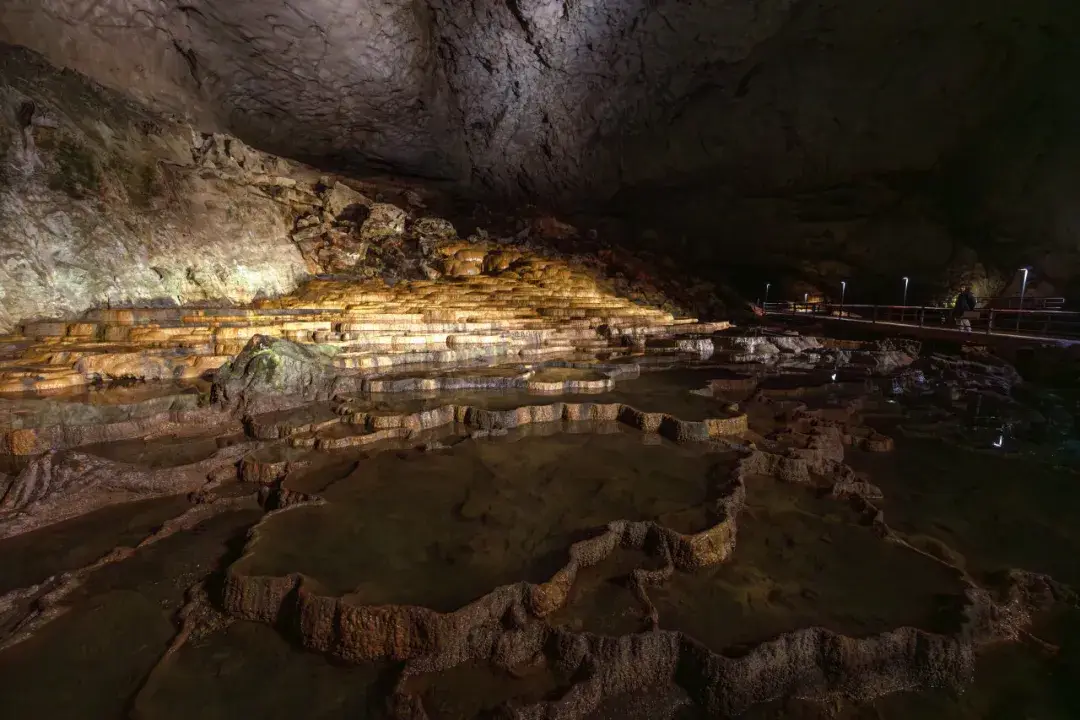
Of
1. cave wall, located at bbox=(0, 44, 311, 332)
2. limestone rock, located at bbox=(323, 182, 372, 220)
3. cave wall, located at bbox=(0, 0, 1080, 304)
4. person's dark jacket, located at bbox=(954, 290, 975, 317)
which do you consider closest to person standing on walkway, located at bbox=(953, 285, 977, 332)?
person's dark jacket, located at bbox=(954, 290, 975, 317)

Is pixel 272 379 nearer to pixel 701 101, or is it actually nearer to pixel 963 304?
pixel 963 304


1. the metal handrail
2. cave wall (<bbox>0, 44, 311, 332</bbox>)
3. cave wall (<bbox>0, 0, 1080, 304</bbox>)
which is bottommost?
the metal handrail

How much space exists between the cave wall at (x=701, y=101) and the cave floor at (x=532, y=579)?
11735 mm

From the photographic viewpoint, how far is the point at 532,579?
3338 mm

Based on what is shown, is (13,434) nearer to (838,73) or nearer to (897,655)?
(897,655)

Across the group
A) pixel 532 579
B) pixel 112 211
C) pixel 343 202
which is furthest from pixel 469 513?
pixel 343 202

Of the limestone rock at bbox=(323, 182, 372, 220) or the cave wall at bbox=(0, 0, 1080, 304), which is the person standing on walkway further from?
the limestone rock at bbox=(323, 182, 372, 220)

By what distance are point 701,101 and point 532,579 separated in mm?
17418

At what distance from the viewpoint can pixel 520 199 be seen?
73.4 ft

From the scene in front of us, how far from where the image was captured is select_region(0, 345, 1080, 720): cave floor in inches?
111

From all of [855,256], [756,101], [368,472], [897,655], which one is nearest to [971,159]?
[855,256]

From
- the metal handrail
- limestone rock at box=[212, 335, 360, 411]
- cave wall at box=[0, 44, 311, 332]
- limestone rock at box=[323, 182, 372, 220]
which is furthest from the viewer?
limestone rock at box=[323, 182, 372, 220]

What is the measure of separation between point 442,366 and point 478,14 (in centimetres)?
1251

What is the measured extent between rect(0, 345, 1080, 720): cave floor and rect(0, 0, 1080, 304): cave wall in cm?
1173
